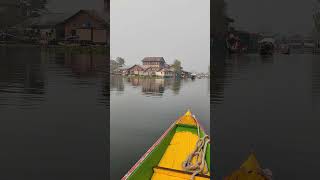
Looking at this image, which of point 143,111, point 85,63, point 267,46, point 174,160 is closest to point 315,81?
point 267,46

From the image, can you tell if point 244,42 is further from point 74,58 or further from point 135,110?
A: point 135,110

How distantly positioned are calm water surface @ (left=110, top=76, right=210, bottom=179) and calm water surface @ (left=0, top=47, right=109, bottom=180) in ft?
5.71

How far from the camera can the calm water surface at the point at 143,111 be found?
23.8ft

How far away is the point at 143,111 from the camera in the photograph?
14.0 m

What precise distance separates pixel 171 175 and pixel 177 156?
0.61m

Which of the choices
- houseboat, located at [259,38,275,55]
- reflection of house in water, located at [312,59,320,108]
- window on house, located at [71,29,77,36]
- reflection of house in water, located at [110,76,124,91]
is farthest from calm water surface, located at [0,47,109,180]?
reflection of house in water, located at [110,76,124,91]

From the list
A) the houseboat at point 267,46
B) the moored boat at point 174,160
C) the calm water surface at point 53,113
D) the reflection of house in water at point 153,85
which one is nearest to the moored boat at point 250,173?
the moored boat at point 174,160

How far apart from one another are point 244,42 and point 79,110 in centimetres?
234

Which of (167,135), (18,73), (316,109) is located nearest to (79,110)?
(18,73)

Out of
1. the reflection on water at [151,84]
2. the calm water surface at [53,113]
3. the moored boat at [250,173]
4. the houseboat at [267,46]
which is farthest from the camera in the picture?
the reflection on water at [151,84]

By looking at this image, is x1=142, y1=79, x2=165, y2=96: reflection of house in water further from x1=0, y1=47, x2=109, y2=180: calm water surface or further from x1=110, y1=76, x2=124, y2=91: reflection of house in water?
x1=0, y1=47, x2=109, y2=180: calm water surface

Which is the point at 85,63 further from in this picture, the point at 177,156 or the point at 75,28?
the point at 177,156

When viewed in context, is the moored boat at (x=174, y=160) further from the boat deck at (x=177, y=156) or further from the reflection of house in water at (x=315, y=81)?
the reflection of house in water at (x=315, y=81)

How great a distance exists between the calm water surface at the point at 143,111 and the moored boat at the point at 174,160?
84.1 inches
